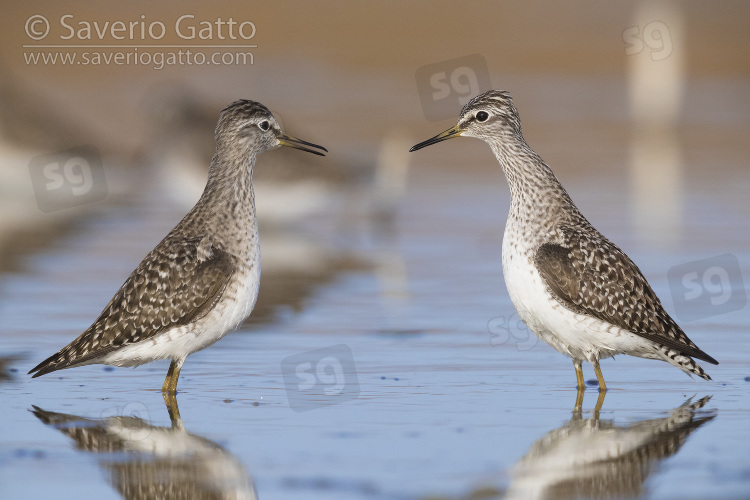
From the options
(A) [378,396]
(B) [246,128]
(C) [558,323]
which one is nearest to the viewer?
(A) [378,396]

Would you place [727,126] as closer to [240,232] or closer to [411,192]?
[411,192]

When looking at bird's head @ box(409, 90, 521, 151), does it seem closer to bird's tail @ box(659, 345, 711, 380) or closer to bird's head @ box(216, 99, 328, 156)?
bird's head @ box(216, 99, 328, 156)

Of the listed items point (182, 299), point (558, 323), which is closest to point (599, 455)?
point (558, 323)

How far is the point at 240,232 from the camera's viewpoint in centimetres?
1030

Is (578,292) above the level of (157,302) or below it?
below

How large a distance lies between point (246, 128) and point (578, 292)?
318 cm

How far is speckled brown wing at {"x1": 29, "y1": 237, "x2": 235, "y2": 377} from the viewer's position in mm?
9727

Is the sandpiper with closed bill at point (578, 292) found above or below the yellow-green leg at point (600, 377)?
above

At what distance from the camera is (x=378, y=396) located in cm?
987

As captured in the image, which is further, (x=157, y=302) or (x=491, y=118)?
(x=491, y=118)

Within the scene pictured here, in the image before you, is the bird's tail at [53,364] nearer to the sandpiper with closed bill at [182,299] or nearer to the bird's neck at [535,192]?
the sandpiper with closed bill at [182,299]

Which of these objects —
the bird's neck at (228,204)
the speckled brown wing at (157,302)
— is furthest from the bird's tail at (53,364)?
the bird's neck at (228,204)

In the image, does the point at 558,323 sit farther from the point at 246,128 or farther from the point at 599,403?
the point at 246,128

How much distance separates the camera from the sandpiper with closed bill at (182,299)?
9.77m
